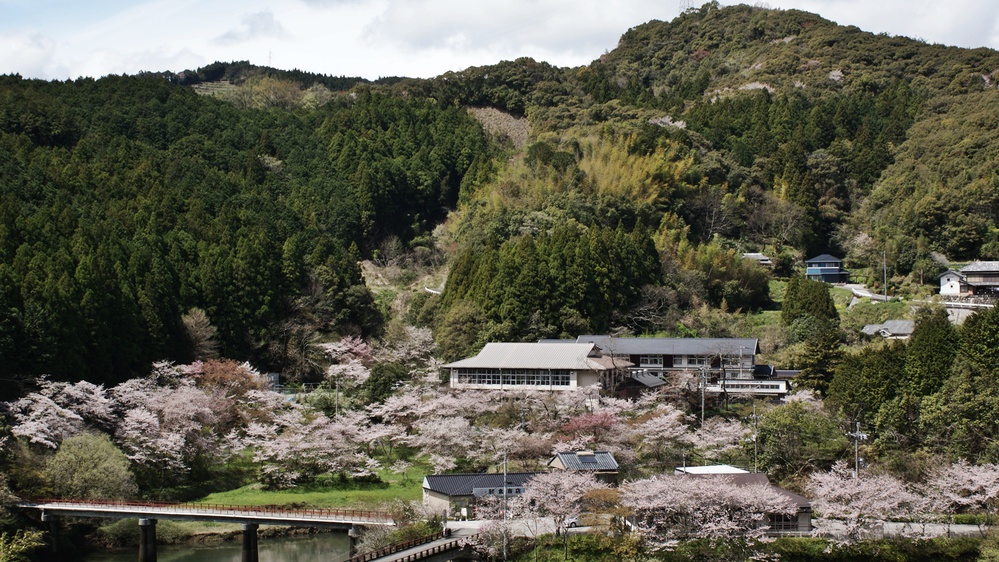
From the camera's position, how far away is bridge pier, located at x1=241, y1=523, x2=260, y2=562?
102 ft

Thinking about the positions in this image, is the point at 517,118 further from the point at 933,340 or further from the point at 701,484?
the point at 701,484

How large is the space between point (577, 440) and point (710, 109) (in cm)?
6016

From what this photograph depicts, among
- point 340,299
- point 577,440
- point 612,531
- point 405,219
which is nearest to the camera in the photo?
point 612,531

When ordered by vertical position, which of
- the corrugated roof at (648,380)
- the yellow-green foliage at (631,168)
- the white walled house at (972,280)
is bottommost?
the corrugated roof at (648,380)

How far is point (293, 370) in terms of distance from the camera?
53.0 metres

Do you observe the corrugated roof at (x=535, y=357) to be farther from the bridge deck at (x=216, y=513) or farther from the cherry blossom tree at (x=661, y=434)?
the bridge deck at (x=216, y=513)

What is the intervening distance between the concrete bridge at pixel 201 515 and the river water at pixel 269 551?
0.93 m

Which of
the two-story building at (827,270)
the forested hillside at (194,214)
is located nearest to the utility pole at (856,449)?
the forested hillside at (194,214)

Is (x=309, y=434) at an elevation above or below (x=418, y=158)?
below

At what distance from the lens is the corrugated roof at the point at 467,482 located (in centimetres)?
3275

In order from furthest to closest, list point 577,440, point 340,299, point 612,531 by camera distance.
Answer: point 340,299 < point 577,440 < point 612,531

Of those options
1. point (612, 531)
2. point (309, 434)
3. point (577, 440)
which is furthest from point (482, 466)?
point (612, 531)

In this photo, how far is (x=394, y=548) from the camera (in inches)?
1140

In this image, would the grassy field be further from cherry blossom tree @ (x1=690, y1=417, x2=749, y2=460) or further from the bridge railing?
cherry blossom tree @ (x1=690, y1=417, x2=749, y2=460)
